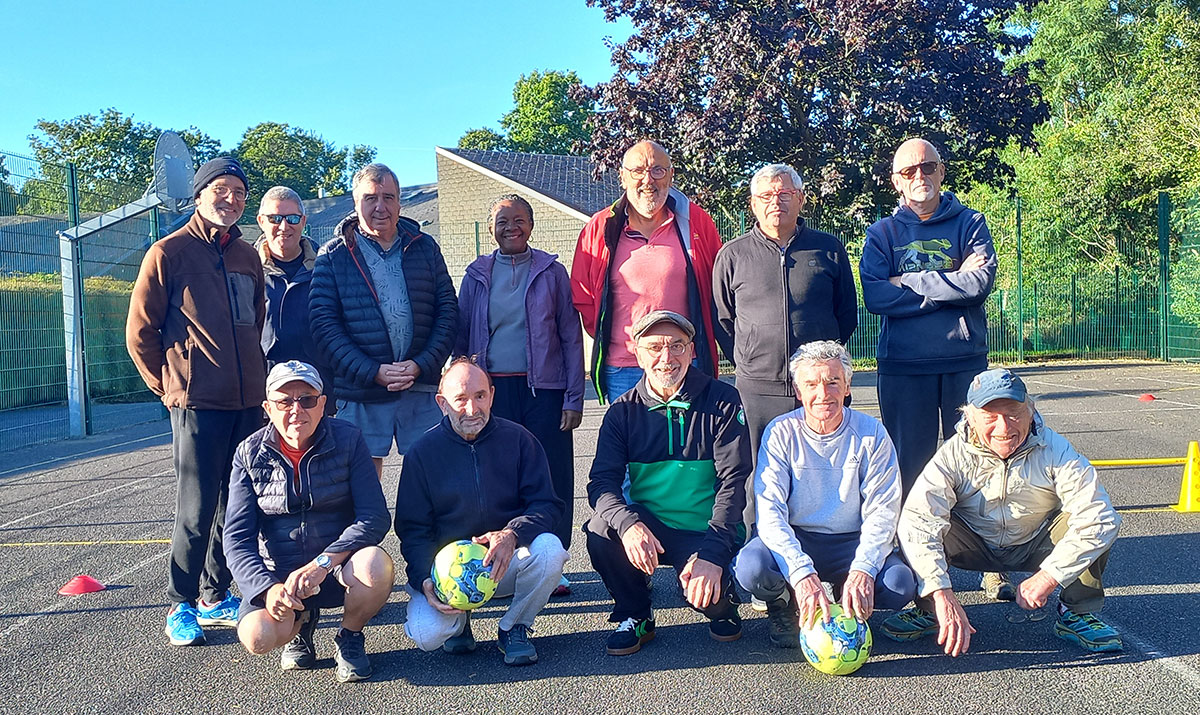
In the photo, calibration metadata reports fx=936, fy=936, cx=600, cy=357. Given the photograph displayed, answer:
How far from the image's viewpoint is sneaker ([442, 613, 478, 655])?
3.89 m

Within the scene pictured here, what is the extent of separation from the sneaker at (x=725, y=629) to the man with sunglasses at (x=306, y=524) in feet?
4.49

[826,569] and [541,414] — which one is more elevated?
[541,414]

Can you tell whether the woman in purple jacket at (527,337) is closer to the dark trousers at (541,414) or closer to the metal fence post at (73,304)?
the dark trousers at (541,414)

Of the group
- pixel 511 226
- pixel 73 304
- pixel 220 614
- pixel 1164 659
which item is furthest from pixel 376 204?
pixel 73 304

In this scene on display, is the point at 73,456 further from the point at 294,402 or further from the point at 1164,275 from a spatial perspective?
the point at 1164,275

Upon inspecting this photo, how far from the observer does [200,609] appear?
14.1ft

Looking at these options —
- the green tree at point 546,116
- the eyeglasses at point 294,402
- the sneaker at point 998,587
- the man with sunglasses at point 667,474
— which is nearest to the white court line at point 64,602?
the eyeglasses at point 294,402

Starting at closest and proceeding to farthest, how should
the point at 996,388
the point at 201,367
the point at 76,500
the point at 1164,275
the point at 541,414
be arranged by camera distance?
the point at 996,388 < the point at 201,367 < the point at 541,414 < the point at 76,500 < the point at 1164,275

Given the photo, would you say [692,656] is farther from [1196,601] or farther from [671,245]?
[1196,601]

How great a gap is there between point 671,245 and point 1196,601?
2.90m

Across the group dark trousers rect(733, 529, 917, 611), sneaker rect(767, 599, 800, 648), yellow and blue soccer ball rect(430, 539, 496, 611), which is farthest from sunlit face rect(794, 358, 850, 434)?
yellow and blue soccer ball rect(430, 539, 496, 611)

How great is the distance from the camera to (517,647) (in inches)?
149

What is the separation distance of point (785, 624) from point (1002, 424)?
119cm

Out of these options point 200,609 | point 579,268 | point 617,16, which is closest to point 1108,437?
point 579,268
